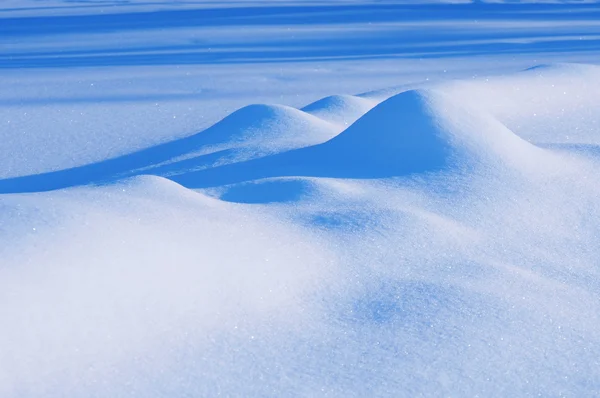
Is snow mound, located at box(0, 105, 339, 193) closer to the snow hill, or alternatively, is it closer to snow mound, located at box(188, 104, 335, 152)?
snow mound, located at box(188, 104, 335, 152)

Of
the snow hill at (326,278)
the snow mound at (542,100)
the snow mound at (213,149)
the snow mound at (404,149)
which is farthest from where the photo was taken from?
the snow mound at (542,100)

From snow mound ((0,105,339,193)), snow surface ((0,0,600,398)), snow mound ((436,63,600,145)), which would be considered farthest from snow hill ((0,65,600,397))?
snow mound ((436,63,600,145))

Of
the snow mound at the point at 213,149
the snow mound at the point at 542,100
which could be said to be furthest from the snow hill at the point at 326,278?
the snow mound at the point at 542,100

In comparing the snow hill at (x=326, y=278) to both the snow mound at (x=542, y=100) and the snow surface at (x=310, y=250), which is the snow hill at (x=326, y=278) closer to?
the snow surface at (x=310, y=250)

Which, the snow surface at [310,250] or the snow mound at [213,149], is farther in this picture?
the snow mound at [213,149]

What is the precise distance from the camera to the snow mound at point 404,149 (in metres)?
3.05

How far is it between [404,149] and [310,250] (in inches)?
39.1

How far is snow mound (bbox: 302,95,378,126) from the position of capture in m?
4.32

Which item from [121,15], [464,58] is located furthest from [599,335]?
[121,15]

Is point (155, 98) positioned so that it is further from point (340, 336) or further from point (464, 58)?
point (340, 336)

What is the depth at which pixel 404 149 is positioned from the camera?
10.4ft

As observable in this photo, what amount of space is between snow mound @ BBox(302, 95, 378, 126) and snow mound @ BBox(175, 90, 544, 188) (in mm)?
869

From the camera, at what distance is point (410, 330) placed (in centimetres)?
199

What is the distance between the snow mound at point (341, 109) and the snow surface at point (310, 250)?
0.05 ft
